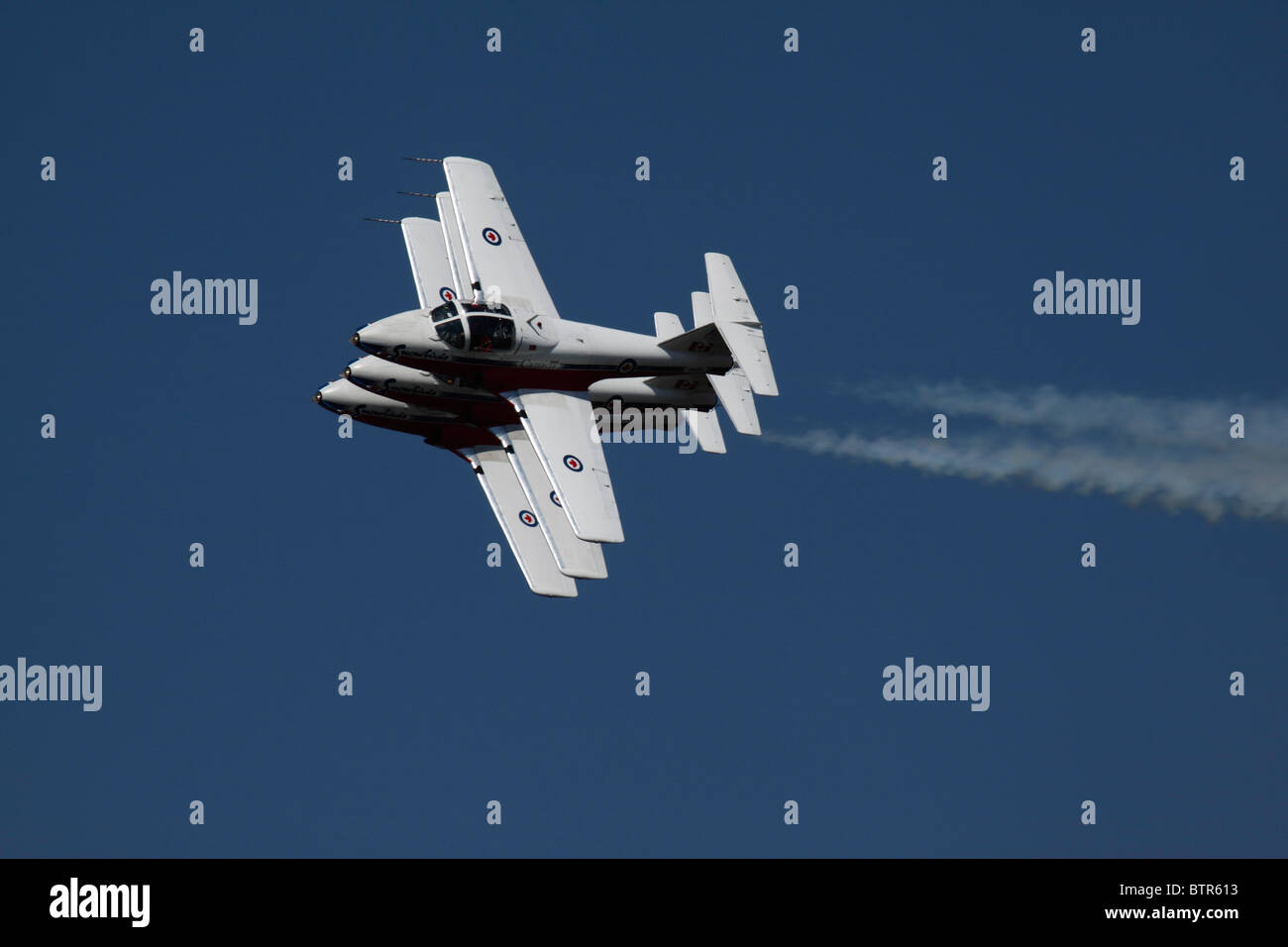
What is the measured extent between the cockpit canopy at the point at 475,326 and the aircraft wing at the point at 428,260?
12.4 ft

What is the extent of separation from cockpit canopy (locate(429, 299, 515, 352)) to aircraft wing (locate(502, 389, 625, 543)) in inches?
67.9

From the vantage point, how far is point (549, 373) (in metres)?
52.2

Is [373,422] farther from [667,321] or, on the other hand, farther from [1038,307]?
[1038,307]

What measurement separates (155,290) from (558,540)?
55.9 feet

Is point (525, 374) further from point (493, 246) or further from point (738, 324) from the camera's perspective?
point (738, 324)

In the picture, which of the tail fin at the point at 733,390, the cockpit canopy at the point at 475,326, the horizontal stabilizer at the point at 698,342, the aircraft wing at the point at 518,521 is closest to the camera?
the cockpit canopy at the point at 475,326

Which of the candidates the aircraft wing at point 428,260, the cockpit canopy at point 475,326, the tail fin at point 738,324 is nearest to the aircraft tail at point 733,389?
the tail fin at point 738,324

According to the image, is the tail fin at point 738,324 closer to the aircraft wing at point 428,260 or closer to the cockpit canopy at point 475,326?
the cockpit canopy at point 475,326

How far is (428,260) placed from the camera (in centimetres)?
5641

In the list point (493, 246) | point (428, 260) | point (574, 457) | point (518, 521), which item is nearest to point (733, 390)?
point (574, 457)

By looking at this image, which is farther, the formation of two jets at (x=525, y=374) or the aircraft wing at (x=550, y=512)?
the formation of two jets at (x=525, y=374)

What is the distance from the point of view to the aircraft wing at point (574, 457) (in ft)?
161
